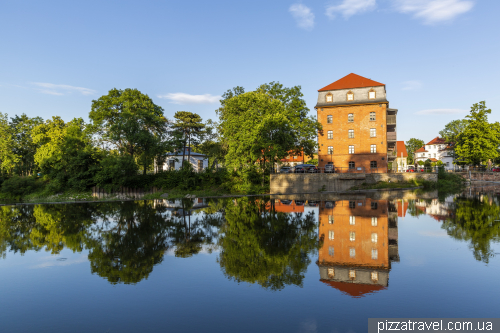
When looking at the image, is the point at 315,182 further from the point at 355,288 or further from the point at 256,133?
the point at 355,288

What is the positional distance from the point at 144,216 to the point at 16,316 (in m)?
14.6

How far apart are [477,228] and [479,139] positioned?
6170 centimetres

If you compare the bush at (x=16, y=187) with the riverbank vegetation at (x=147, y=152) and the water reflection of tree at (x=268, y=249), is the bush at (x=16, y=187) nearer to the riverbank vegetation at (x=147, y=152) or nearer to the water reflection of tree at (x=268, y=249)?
the riverbank vegetation at (x=147, y=152)

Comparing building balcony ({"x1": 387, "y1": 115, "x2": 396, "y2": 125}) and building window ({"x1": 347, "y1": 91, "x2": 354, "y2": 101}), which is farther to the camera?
building window ({"x1": 347, "y1": 91, "x2": 354, "y2": 101})

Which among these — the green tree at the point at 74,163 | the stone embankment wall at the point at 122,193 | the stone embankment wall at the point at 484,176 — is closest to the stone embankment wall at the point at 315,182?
the stone embankment wall at the point at 122,193

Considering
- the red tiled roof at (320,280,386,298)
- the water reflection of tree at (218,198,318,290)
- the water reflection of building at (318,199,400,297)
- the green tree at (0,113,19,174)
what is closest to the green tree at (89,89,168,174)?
the green tree at (0,113,19,174)

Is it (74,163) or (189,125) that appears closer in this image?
(74,163)

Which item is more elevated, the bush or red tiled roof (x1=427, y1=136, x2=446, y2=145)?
red tiled roof (x1=427, y1=136, x2=446, y2=145)

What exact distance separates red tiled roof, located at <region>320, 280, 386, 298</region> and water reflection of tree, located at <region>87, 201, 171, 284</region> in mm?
5628

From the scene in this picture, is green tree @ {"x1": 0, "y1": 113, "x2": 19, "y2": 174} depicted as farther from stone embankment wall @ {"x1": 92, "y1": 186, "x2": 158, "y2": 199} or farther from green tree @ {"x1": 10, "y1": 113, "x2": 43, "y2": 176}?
stone embankment wall @ {"x1": 92, "y1": 186, "x2": 158, "y2": 199}

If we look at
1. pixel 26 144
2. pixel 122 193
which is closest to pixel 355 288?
pixel 122 193

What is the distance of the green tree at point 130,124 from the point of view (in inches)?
1586

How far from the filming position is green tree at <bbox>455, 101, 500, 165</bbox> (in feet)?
212

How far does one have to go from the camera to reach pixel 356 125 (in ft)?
169
